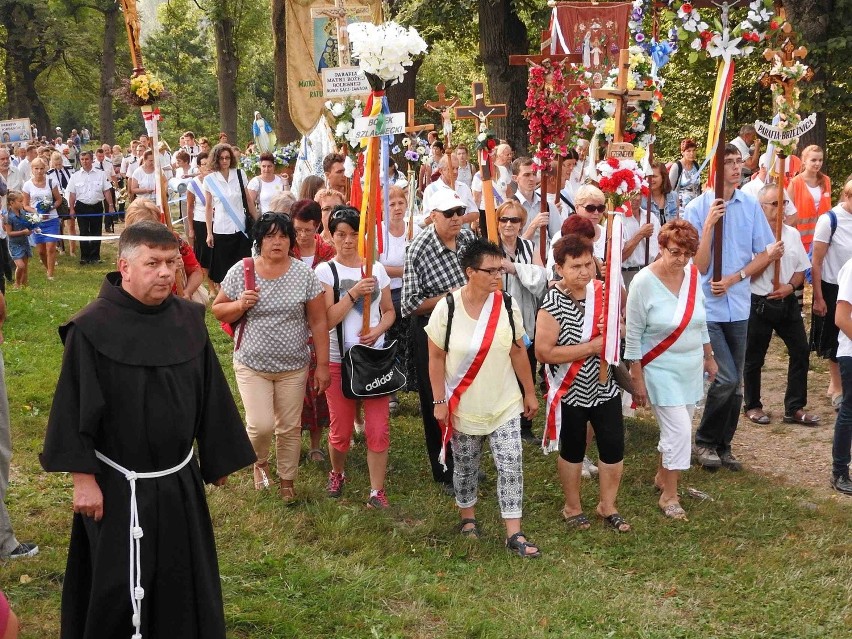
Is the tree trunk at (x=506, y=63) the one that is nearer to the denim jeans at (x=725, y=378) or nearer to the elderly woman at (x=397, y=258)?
the elderly woman at (x=397, y=258)

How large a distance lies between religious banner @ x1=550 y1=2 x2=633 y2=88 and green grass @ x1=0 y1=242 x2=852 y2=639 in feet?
21.4

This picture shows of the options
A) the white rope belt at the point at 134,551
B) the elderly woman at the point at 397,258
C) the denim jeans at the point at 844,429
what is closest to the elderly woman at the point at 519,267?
the elderly woman at the point at 397,258

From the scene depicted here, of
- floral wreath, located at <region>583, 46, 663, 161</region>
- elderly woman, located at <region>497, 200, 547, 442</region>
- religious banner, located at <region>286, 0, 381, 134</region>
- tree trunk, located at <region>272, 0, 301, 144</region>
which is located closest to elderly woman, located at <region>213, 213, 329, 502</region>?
elderly woman, located at <region>497, 200, 547, 442</region>

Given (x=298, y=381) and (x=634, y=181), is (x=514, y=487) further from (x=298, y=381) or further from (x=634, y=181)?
(x=634, y=181)

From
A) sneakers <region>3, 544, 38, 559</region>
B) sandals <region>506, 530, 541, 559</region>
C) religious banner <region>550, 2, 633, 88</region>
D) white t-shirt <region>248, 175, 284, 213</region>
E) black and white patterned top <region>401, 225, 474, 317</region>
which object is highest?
religious banner <region>550, 2, 633, 88</region>

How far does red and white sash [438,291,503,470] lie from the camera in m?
6.27

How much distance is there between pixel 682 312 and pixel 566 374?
905mm

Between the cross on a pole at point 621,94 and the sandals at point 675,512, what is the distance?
2.59 m

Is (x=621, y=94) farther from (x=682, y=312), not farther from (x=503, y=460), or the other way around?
(x=503, y=460)

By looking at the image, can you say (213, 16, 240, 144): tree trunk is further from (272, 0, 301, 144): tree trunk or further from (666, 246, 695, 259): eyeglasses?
(666, 246, 695, 259): eyeglasses

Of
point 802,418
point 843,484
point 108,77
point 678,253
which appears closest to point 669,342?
point 678,253

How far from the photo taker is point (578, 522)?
22.8 ft

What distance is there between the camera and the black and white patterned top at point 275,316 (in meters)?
6.87

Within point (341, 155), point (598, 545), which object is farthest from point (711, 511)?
point (341, 155)
